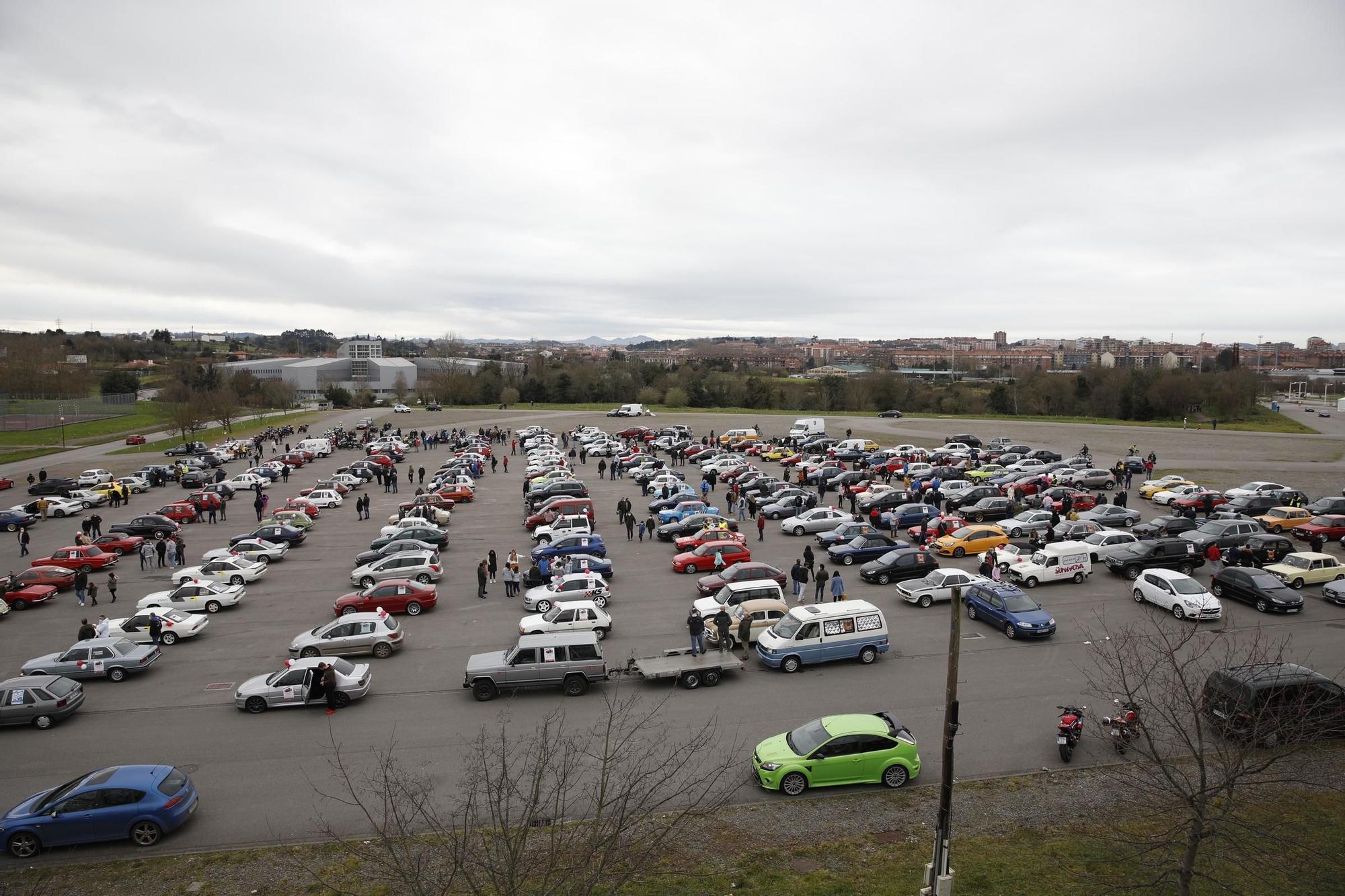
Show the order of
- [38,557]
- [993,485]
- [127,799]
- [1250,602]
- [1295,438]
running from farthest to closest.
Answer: [1295,438] → [993,485] → [38,557] → [1250,602] → [127,799]

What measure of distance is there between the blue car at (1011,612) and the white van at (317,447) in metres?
53.4

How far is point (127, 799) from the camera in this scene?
451 inches

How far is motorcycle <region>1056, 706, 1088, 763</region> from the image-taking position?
518 inches

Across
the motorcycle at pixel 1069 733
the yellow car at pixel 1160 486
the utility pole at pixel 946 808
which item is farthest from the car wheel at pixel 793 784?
the yellow car at pixel 1160 486

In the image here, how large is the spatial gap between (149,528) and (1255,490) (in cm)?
5031

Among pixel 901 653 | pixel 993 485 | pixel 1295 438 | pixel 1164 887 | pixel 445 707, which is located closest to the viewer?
pixel 1164 887

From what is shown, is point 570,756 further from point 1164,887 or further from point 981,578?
point 981,578

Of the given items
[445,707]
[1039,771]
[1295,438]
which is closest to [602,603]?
[445,707]

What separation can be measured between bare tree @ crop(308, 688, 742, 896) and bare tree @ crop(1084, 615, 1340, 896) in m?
5.28

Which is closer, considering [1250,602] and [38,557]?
[1250,602]

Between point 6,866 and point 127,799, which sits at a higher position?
point 127,799

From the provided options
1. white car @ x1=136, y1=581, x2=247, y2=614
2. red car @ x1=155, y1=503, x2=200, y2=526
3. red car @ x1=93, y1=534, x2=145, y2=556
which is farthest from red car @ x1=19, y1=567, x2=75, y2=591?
red car @ x1=155, y1=503, x2=200, y2=526

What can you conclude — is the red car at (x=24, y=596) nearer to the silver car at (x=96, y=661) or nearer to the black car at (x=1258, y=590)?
the silver car at (x=96, y=661)

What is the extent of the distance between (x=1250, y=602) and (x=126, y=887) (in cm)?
2589
